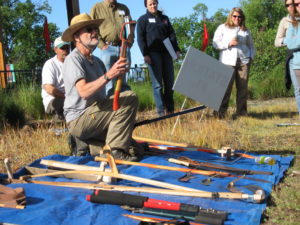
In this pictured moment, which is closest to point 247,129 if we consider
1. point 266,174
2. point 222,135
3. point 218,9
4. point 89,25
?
point 222,135

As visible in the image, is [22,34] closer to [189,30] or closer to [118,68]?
[189,30]

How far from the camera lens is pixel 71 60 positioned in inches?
170

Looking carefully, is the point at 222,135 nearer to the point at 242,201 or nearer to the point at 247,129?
the point at 247,129

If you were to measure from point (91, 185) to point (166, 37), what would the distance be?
13.0 ft

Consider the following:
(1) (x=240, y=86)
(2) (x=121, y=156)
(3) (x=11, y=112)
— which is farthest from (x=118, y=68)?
(3) (x=11, y=112)

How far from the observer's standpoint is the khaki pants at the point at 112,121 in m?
4.33

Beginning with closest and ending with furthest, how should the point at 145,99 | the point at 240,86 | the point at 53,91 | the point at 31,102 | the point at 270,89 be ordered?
the point at 53,91 < the point at 240,86 < the point at 31,102 < the point at 145,99 < the point at 270,89

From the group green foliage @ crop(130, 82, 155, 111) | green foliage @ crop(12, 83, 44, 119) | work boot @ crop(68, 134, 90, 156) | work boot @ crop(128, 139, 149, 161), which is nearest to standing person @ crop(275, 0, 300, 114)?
work boot @ crop(128, 139, 149, 161)

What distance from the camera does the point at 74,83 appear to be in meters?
4.26

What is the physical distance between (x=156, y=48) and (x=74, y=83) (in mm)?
2774

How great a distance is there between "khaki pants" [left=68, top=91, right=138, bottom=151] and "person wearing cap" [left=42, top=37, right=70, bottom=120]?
51.3 inches

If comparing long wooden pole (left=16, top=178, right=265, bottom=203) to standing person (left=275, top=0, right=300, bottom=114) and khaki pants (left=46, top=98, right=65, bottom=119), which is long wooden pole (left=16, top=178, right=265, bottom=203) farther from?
standing person (left=275, top=0, right=300, bottom=114)

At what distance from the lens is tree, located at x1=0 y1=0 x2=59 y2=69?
145 feet

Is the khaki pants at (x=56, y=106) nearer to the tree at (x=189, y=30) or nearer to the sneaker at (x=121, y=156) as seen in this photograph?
the sneaker at (x=121, y=156)
